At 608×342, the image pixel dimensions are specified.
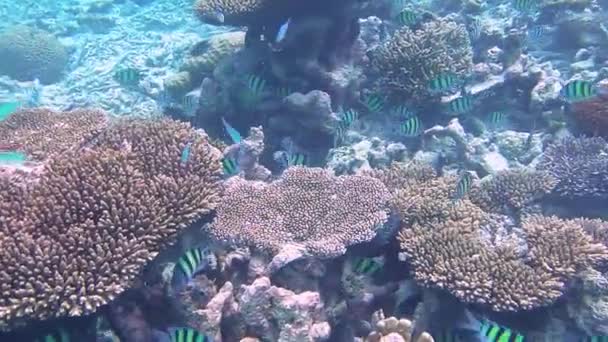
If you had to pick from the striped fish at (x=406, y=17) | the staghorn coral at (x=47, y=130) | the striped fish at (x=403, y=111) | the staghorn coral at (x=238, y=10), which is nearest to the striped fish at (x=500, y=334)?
the striped fish at (x=403, y=111)

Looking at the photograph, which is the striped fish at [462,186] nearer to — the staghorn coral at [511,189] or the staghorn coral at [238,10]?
the staghorn coral at [511,189]

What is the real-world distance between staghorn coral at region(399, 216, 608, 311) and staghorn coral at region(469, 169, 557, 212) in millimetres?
978

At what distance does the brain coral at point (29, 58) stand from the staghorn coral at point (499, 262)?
644 inches

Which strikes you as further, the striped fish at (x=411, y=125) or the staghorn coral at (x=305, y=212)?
the striped fish at (x=411, y=125)

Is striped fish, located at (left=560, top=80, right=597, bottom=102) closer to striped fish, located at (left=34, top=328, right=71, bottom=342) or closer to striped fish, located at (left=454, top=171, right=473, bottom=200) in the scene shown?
striped fish, located at (left=454, top=171, right=473, bottom=200)

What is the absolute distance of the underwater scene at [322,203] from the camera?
4.14 metres

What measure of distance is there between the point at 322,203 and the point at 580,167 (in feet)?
13.0

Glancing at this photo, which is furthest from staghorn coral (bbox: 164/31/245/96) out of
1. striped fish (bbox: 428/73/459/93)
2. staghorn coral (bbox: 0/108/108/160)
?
striped fish (bbox: 428/73/459/93)

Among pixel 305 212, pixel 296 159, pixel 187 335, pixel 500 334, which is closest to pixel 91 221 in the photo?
pixel 187 335

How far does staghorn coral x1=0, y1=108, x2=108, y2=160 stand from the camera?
5699 millimetres

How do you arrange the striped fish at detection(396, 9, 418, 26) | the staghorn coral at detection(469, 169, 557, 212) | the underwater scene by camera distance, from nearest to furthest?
the underwater scene
the staghorn coral at detection(469, 169, 557, 212)
the striped fish at detection(396, 9, 418, 26)

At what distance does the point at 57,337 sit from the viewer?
12.1 ft

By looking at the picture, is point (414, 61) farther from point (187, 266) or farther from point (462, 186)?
point (187, 266)

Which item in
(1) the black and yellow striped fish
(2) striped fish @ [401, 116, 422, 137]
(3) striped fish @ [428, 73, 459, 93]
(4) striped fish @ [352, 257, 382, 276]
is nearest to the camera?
(1) the black and yellow striped fish
